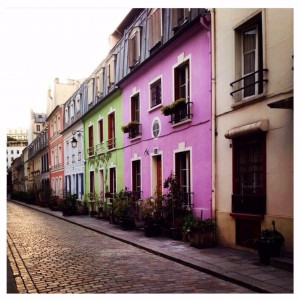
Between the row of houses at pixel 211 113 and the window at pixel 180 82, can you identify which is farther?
the window at pixel 180 82

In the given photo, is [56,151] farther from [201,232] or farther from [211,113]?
[201,232]

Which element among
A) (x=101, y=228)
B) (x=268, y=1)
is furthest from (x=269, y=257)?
(x=101, y=228)

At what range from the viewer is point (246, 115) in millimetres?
8586

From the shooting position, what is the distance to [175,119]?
11938mm

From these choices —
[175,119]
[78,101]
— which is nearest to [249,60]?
[175,119]

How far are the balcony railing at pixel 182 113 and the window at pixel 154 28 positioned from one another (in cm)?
288

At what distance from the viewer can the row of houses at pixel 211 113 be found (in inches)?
301

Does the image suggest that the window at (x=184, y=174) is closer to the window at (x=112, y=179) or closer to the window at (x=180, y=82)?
the window at (x=180, y=82)

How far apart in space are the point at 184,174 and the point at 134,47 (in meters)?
6.62

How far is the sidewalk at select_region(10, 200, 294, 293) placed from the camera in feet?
19.5

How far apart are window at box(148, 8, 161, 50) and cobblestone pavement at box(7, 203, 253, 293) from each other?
702cm

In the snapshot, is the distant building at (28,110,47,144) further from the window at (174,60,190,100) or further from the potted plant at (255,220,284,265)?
the potted plant at (255,220,284,265)

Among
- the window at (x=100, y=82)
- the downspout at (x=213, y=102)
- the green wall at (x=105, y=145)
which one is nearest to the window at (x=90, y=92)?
the green wall at (x=105, y=145)

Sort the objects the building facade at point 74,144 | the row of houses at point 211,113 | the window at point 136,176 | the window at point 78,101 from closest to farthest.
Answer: the row of houses at point 211,113, the window at point 136,176, the building facade at point 74,144, the window at point 78,101
